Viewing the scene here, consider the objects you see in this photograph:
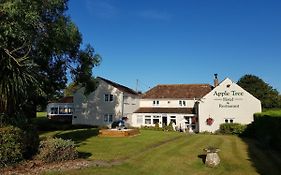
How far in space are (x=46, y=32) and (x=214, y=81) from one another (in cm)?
3994

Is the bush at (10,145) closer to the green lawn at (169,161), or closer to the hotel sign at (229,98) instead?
the green lawn at (169,161)

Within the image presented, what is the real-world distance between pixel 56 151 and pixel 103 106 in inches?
1404

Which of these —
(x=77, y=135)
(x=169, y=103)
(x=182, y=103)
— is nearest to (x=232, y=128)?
(x=182, y=103)

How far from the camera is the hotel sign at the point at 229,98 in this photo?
46.1 meters

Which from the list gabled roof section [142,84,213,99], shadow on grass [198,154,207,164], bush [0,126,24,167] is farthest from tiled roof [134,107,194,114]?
bush [0,126,24,167]

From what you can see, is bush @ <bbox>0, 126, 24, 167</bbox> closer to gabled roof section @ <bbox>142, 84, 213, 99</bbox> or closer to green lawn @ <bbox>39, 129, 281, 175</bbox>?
green lawn @ <bbox>39, 129, 281, 175</bbox>

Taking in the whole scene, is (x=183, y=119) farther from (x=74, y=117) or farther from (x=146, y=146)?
(x=146, y=146)

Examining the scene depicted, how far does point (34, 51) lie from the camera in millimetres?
22547

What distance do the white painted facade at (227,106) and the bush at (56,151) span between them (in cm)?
3253

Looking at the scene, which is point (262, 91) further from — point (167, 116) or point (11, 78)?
point (11, 78)

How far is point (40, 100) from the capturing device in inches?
1459

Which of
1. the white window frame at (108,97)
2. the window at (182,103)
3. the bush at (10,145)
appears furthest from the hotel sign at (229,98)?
the bush at (10,145)

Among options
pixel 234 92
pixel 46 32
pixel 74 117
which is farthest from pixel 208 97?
pixel 46 32

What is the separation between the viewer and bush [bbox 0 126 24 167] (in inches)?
584
